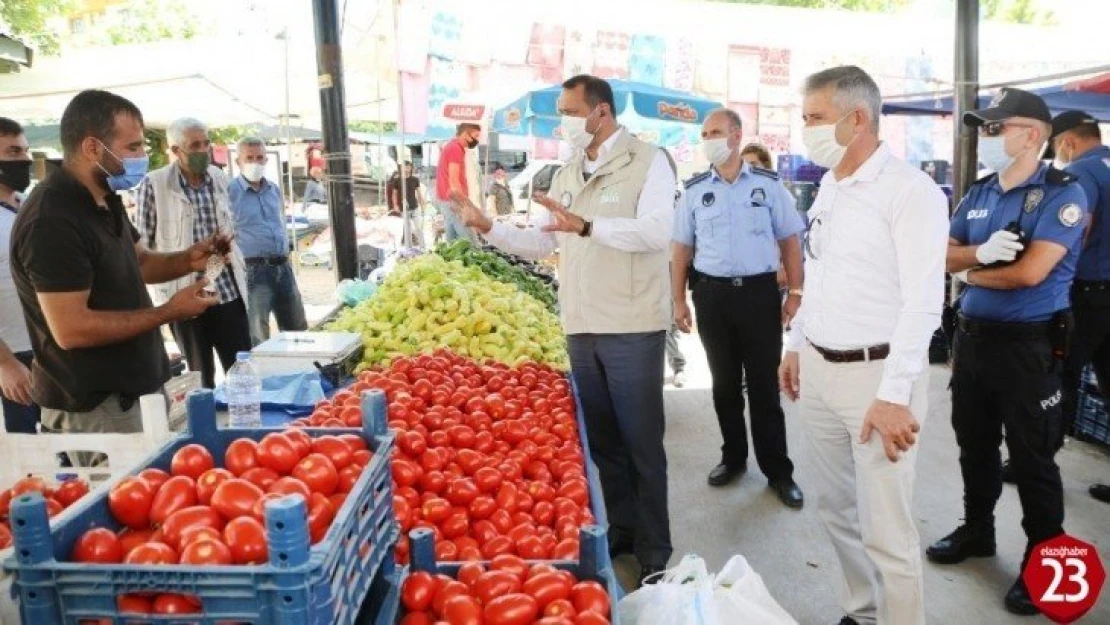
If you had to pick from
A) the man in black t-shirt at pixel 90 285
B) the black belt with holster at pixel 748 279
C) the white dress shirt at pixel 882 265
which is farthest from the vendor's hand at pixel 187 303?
the black belt with holster at pixel 748 279

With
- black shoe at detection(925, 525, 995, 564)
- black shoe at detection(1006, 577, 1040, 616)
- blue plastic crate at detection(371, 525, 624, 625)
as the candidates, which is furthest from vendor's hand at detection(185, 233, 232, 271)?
black shoe at detection(1006, 577, 1040, 616)

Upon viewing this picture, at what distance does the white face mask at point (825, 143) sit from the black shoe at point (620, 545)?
2.15 m

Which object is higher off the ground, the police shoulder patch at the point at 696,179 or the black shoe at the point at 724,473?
the police shoulder patch at the point at 696,179

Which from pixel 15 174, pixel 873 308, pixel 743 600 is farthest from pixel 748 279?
pixel 15 174

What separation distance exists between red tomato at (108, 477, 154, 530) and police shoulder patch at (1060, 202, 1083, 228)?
3355 mm

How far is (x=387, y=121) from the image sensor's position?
2422cm

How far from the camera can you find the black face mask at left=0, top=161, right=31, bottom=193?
4.27 m

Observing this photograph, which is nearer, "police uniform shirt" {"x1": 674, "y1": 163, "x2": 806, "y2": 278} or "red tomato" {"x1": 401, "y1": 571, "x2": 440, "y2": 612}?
"red tomato" {"x1": 401, "y1": 571, "x2": 440, "y2": 612}

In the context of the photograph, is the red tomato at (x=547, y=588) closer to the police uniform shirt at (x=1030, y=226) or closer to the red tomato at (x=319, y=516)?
the red tomato at (x=319, y=516)

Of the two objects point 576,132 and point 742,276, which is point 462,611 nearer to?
point 576,132

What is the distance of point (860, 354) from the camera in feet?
8.93

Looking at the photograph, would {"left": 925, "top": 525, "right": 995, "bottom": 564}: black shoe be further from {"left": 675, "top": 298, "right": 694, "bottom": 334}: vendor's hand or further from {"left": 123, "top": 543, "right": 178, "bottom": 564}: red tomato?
{"left": 123, "top": 543, "right": 178, "bottom": 564}: red tomato

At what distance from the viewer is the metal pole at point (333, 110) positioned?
623cm

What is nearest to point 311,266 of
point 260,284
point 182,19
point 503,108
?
point 503,108
